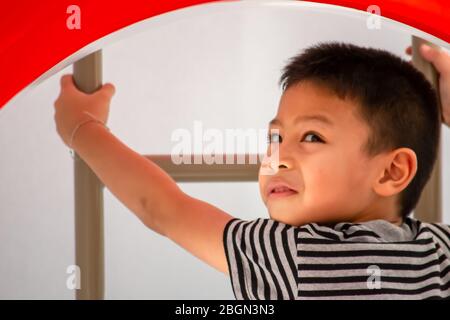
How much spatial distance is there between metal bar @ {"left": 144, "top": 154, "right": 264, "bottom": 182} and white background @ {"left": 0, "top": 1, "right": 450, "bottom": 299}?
0.04 m

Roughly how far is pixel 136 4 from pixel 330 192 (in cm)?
27

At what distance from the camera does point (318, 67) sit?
818 mm

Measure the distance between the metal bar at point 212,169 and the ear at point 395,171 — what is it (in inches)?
5.9

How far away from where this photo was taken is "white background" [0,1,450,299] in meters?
0.91

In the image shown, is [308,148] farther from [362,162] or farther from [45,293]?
[45,293]

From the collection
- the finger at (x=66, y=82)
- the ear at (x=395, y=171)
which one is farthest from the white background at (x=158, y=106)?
the ear at (x=395, y=171)

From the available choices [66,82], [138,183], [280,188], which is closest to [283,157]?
[280,188]

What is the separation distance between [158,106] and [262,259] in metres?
0.26

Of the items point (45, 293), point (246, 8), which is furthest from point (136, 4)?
point (45, 293)

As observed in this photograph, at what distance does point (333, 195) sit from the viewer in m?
0.81

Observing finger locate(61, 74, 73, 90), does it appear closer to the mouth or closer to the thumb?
the thumb

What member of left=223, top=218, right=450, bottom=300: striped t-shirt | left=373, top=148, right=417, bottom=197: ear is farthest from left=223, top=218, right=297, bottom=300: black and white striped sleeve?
left=373, top=148, right=417, bottom=197: ear

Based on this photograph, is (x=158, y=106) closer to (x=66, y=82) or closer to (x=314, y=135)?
(x=66, y=82)

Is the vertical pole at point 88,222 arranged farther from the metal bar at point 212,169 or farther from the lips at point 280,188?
the lips at point 280,188
